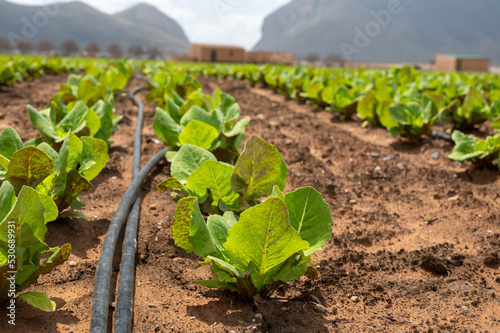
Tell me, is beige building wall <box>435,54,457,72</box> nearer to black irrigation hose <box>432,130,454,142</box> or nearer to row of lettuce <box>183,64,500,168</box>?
row of lettuce <box>183,64,500,168</box>

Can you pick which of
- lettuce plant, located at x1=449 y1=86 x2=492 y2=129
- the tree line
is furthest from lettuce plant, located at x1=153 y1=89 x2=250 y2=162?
the tree line

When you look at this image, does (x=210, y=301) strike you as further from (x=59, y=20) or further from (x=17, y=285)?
(x=59, y=20)

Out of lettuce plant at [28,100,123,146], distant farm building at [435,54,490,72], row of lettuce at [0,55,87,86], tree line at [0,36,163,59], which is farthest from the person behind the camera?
tree line at [0,36,163,59]

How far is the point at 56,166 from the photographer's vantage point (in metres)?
2.00

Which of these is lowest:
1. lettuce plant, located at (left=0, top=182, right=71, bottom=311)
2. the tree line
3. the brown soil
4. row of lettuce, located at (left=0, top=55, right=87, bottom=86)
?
the brown soil

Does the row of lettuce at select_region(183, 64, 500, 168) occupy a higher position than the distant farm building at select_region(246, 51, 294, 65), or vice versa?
the distant farm building at select_region(246, 51, 294, 65)

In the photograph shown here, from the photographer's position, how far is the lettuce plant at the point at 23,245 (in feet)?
4.39

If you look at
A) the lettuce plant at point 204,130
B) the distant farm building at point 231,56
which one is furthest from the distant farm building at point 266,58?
the lettuce plant at point 204,130

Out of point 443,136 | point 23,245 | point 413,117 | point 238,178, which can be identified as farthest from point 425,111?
point 23,245

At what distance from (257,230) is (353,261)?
93 centimetres

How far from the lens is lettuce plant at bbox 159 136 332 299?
1363 millimetres

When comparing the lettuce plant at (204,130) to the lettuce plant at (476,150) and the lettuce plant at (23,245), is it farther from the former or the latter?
the lettuce plant at (476,150)

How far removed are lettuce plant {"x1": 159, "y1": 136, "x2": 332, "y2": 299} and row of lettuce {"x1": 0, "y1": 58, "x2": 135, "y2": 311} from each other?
489 mm

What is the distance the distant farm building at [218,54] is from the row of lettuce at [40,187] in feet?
145
